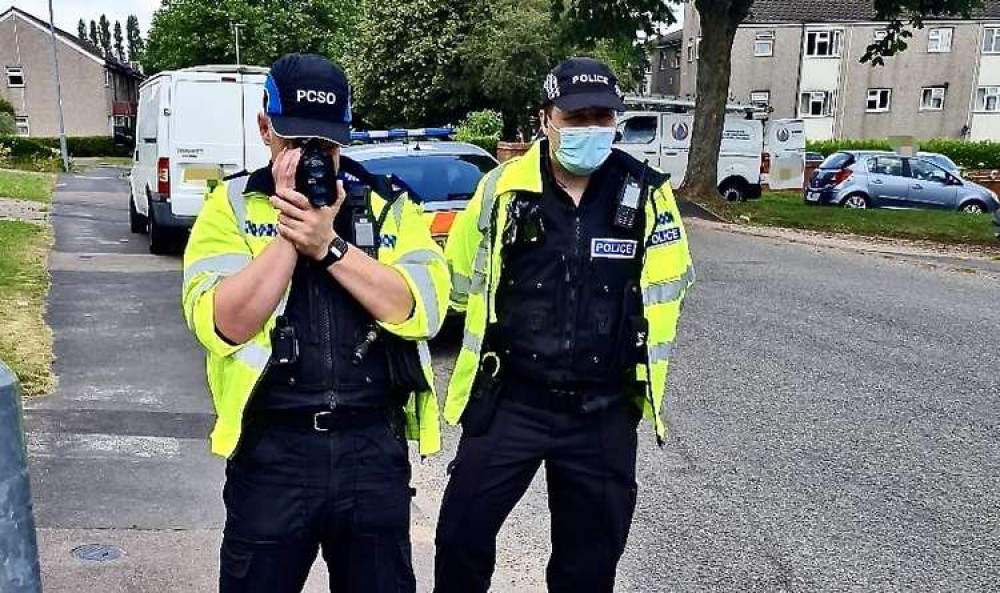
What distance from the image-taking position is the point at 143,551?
3.85 meters

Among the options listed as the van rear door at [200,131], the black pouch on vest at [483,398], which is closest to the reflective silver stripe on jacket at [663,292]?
the black pouch on vest at [483,398]

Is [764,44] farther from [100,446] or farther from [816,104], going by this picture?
[100,446]

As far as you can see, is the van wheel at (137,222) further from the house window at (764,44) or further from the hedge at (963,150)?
the house window at (764,44)

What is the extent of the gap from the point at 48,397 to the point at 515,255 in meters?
4.34

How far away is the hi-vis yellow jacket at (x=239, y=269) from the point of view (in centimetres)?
217

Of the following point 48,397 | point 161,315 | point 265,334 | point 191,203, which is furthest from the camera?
point 191,203

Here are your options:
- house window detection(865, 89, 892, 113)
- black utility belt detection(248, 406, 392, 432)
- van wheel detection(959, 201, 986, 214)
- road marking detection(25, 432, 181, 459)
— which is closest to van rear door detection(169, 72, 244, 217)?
road marking detection(25, 432, 181, 459)

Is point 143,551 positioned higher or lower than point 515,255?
lower

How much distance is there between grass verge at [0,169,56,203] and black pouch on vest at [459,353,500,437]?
20087 mm

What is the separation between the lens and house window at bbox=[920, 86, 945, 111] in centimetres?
4353

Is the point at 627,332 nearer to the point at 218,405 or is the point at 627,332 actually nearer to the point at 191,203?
the point at 218,405

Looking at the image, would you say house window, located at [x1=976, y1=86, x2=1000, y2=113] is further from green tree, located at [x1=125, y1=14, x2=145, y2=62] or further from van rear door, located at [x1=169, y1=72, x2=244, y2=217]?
green tree, located at [x1=125, y1=14, x2=145, y2=62]

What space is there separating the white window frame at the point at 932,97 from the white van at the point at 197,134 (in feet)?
130

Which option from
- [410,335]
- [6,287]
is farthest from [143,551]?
[6,287]
